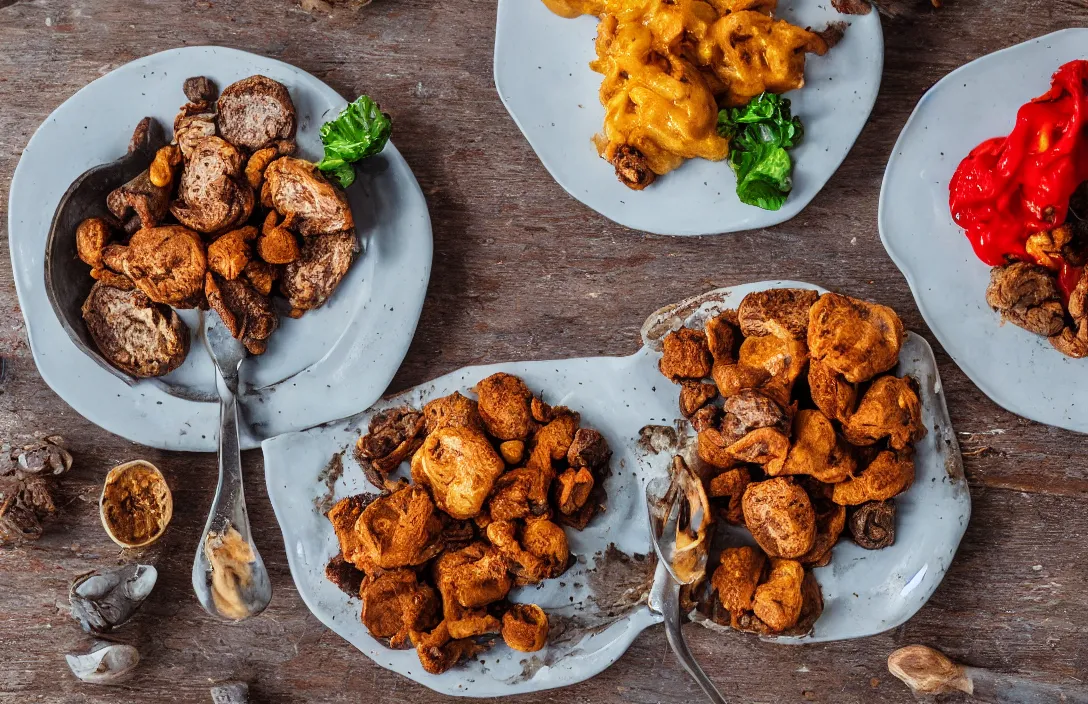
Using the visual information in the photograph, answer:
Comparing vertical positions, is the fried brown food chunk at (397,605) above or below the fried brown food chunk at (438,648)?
above

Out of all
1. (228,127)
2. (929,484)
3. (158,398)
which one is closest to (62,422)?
(158,398)

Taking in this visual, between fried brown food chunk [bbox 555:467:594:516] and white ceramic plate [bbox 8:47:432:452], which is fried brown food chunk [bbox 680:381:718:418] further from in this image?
white ceramic plate [bbox 8:47:432:452]

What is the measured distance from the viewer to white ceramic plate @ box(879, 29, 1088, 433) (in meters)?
1.97

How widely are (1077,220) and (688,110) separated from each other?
3.57ft

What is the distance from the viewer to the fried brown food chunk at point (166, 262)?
6.10 ft

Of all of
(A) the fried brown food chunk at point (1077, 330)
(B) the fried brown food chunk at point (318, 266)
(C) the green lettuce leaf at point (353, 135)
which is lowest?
(A) the fried brown food chunk at point (1077, 330)

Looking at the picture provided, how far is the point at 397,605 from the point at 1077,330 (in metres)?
1.98

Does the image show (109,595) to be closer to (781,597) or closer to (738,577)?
(738,577)

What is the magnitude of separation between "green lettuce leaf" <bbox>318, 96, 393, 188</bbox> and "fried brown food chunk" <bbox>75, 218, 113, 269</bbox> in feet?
2.00

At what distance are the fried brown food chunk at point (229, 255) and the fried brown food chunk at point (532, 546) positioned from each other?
95cm

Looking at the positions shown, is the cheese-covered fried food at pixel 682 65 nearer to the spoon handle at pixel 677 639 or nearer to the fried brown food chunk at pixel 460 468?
the fried brown food chunk at pixel 460 468

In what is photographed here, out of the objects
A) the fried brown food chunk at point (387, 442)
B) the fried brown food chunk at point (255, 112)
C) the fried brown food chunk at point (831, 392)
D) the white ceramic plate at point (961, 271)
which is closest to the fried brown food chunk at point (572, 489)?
the fried brown food chunk at point (387, 442)

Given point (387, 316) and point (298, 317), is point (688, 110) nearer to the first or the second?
point (387, 316)

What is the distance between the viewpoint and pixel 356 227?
1998 millimetres
